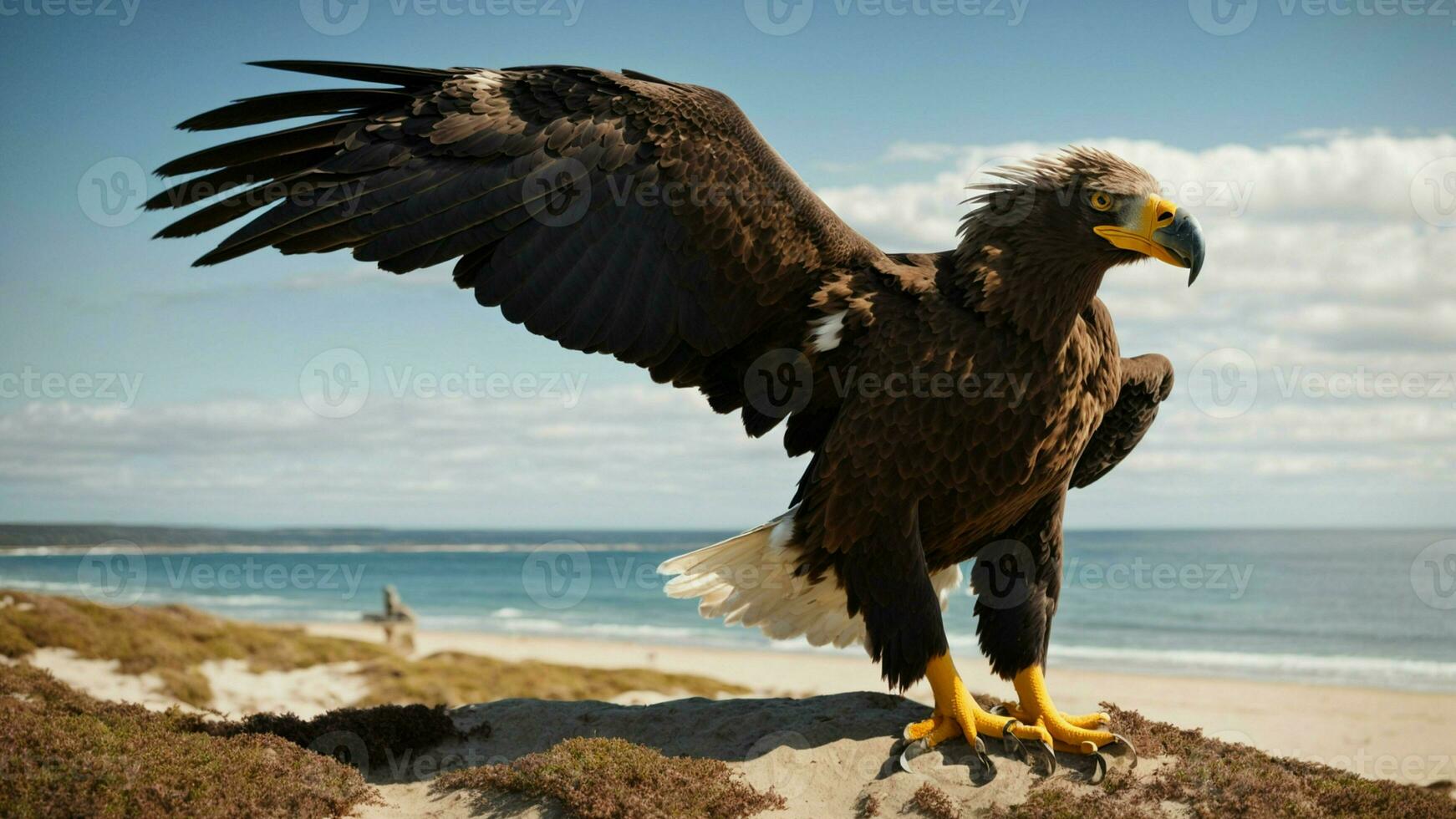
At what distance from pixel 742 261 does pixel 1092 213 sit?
5.01 ft

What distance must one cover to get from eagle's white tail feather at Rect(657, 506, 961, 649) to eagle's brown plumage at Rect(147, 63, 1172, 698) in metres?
0.21

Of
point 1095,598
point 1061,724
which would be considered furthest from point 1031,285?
point 1095,598

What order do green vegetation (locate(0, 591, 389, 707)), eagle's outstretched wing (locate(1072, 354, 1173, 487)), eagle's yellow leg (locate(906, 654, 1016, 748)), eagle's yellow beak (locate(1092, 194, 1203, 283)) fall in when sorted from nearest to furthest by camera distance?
1. eagle's yellow beak (locate(1092, 194, 1203, 283))
2. eagle's yellow leg (locate(906, 654, 1016, 748))
3. eagle's outstretched wing (locate(1072, 354, 1173, 487))
4. green vegetation (locate(0, 591, 389, 707))

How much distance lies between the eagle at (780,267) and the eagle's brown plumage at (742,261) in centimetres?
1

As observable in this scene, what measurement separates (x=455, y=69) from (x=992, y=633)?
3776 mm

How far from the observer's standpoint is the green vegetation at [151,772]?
4348mm

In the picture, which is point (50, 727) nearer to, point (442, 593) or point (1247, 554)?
point (442, 593)

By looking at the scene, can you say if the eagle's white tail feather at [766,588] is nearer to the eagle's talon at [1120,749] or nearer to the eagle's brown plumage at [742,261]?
the eagle's brown plumage at [742,261]

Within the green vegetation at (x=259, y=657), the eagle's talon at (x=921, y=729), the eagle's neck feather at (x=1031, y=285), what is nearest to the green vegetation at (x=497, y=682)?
the green vegetation at (x=259, y=657)

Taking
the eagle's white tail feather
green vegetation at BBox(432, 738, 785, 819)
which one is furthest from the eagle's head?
green vegetation at BBox(432, 738, 785, 819)

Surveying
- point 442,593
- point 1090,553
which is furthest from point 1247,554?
point 442,593

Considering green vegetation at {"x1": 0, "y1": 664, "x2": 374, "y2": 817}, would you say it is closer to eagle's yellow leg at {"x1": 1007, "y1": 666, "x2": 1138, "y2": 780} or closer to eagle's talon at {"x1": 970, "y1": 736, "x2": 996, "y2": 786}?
eagle's talon at {"x1": 970, "y1": 736, "x2": 996, "y2": 786}

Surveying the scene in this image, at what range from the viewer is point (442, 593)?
152ft

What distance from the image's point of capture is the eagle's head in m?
4.09
